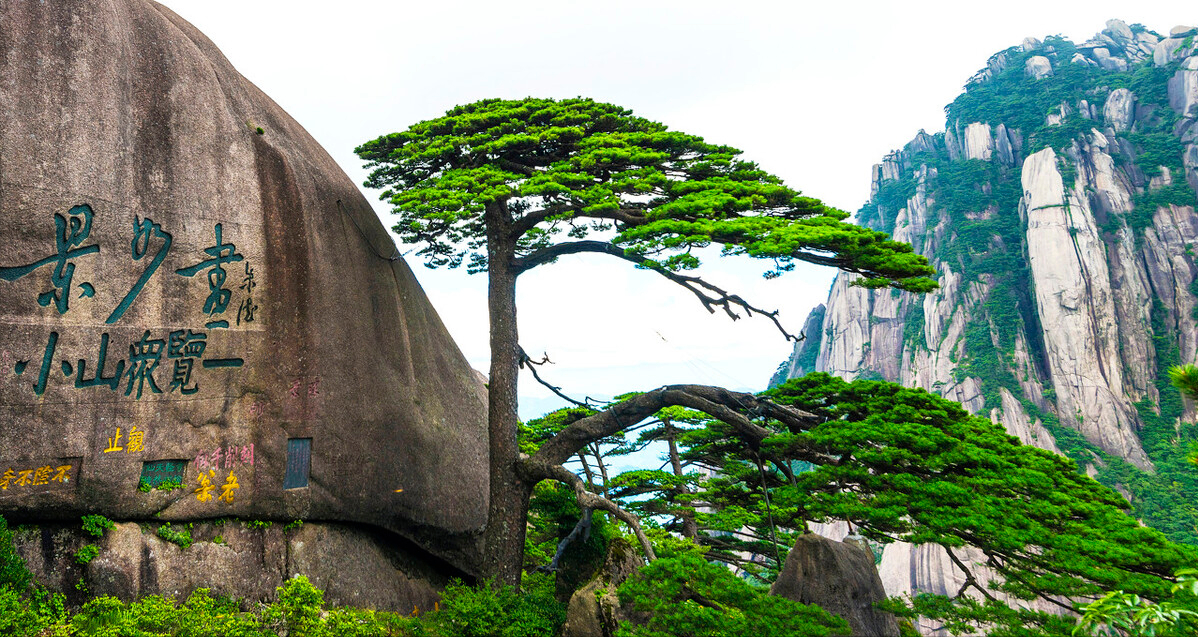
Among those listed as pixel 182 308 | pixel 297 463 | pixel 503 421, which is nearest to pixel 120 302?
pixel 182 308

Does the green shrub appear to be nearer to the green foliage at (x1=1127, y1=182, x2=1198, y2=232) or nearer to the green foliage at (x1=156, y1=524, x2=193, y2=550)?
the green foliage at (x1=156, y1=524, x2=193, y2=550)

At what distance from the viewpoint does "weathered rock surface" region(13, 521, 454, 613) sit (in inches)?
258

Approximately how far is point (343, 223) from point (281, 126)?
1619 mm

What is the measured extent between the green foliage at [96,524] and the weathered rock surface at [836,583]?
6852mm

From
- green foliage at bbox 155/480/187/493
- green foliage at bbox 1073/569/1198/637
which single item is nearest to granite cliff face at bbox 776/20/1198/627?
green foliage at bbox 1073/569/1198/637

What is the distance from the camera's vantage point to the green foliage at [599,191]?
6.96m

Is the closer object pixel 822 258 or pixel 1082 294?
pixel 822 258

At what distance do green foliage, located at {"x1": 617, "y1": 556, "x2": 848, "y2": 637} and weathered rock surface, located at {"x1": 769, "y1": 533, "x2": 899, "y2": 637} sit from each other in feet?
2.17

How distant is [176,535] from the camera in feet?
23.3

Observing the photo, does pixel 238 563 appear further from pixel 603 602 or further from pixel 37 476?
pixel 603 602

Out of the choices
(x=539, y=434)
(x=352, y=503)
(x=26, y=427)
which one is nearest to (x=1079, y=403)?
(x=539, y=434)

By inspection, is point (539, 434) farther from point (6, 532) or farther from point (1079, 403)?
point (1079, 403)

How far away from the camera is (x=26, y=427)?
20.9 ft

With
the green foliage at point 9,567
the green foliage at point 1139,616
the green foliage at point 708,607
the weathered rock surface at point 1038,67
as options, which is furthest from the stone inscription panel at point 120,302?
the weathered rock surface at point 1038,67
